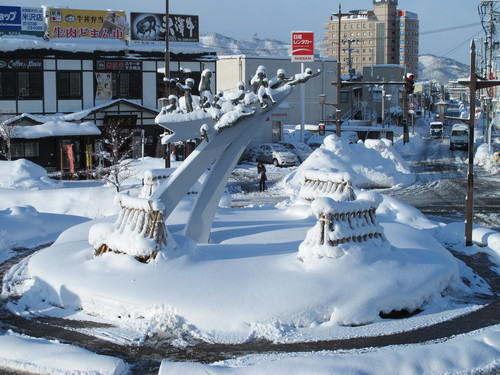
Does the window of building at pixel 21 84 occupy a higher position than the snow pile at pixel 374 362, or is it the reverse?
the window of building at pixel 21 84

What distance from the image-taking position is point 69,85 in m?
39.0

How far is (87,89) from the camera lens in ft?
130

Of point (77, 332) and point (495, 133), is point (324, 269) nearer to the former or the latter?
point (77, 332)

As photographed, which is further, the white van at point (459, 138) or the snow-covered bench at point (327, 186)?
the white van at point (459, 138)

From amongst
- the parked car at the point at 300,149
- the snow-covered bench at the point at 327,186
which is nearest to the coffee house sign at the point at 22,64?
the parked car at the point at 300,149

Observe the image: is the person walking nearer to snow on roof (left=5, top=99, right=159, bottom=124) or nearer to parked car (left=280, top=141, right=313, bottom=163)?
parked car (left=280, top=141, right=313, bottom=163)

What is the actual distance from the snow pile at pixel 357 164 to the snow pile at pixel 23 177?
10850 mm

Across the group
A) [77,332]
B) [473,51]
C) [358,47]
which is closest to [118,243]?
[77,332]

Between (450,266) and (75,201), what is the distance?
1372cm

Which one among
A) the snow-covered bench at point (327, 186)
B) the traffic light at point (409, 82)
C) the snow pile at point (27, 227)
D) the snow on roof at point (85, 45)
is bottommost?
the snow pile at point (27, 227)

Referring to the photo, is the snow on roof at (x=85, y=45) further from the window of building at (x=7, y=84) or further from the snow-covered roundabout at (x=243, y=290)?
the snow-covered roundabout at (x=243, y=290)

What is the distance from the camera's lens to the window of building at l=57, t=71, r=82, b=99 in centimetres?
3878

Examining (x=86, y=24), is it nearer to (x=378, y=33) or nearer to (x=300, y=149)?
(x=300, y=149)

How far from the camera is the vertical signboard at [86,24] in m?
39.0
